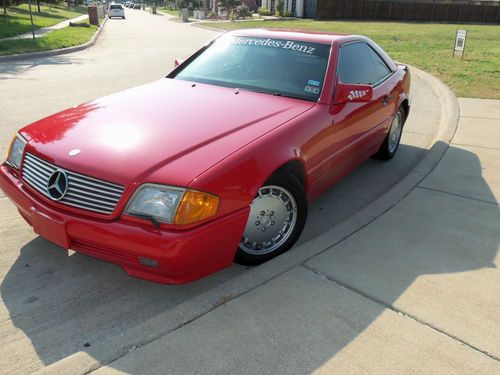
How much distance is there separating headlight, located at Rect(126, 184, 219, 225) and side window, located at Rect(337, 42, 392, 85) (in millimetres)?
2108

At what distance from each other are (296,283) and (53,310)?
1.50m

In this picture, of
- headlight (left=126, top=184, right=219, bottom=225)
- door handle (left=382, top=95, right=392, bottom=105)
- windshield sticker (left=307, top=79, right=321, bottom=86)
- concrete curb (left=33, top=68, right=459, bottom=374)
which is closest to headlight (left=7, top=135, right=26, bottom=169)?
headlight (left=126, top=184, right=219, bottom=225)

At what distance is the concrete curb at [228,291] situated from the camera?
231cm

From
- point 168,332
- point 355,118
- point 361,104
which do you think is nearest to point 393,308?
point 168,332

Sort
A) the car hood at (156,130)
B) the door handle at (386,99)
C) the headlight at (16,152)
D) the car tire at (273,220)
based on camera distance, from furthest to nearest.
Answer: the door handle at (386,99), the headlight at (16,152), the car tire at (273,220), the car hood at (156,130)

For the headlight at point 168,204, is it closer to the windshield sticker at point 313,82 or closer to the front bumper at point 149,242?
the front bumper at point 149,242

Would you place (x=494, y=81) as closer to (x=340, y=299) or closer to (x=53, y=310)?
(x=340, y=299)

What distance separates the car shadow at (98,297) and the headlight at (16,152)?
64 cm

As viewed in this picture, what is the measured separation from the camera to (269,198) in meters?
3.22

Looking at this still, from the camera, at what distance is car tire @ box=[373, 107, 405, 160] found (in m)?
5.51

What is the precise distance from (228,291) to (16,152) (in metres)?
1.82

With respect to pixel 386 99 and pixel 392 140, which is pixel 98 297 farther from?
pixel 392 140


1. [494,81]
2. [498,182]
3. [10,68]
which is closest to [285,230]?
[498,182]

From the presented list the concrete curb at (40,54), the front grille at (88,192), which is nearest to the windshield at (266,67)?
the front grille at (88,192)
